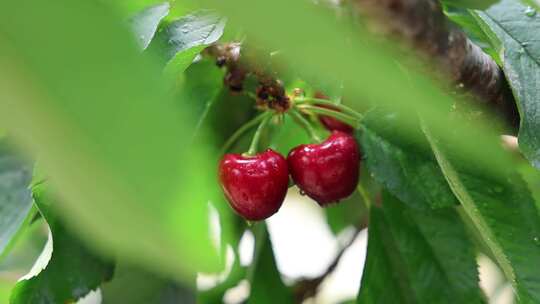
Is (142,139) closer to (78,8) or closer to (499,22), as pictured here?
(78,8)

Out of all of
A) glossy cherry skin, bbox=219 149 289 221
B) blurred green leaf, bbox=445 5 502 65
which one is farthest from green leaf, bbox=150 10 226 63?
blurred green leaf, bbox=445 5 502 65

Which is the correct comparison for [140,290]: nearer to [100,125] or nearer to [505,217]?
[505,217]

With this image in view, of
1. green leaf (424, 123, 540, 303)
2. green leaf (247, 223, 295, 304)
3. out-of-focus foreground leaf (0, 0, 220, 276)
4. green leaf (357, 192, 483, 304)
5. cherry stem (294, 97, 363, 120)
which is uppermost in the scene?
out-of-focus foreground leaf (0, 0, 220, 276)

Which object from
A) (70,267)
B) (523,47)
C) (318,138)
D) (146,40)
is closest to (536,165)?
(523,47)

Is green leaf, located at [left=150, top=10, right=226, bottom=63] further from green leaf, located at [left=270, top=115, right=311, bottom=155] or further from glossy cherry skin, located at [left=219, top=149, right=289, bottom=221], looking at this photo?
green leaf, located at [left=270, top=115, right=311, bottom=155]

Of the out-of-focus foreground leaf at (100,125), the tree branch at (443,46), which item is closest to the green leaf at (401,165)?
the tree branch at (443,46)

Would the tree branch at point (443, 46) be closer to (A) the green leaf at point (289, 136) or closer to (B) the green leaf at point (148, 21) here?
(B) the green leaf at point (148, 21)
